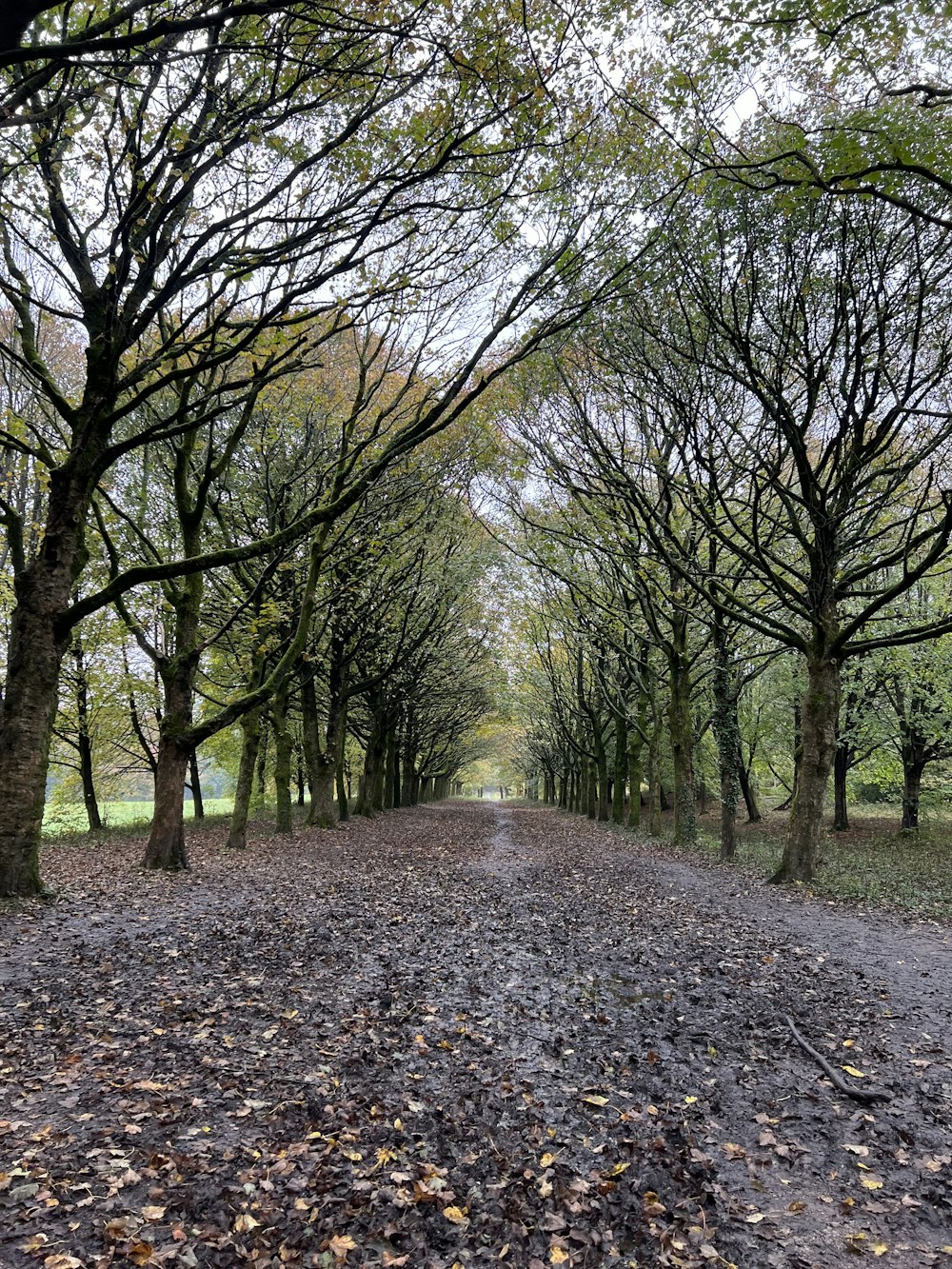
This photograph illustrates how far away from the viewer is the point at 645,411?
18.5 meters

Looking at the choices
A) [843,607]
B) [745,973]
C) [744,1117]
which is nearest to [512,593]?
[843,607]

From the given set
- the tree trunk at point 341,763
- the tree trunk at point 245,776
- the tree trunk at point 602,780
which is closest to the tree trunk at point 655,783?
the tree trunk at point 602,780

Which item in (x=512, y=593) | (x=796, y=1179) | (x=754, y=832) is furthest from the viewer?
(x=512, y=593)

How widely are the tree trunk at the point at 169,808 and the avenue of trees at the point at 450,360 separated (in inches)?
3.3

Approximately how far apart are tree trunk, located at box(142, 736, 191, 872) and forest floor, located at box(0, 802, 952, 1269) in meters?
3.18

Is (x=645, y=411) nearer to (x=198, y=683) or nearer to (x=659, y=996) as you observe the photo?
(x=659, y=996)

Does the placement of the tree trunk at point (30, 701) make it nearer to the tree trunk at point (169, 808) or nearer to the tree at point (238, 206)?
the tree at point (238, 206)

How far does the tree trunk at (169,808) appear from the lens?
13.9 metres

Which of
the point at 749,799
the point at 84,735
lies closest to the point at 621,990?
the point at 84,735

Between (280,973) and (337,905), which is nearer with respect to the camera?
(280,973)

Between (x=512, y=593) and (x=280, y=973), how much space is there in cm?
2901

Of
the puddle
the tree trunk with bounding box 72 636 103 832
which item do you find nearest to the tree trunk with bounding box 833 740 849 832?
the puddle

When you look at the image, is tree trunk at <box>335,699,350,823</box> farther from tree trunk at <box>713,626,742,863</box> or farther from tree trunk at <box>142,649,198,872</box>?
tree trunk at <box>713,626,742,863</box>

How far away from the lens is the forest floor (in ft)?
13.0
